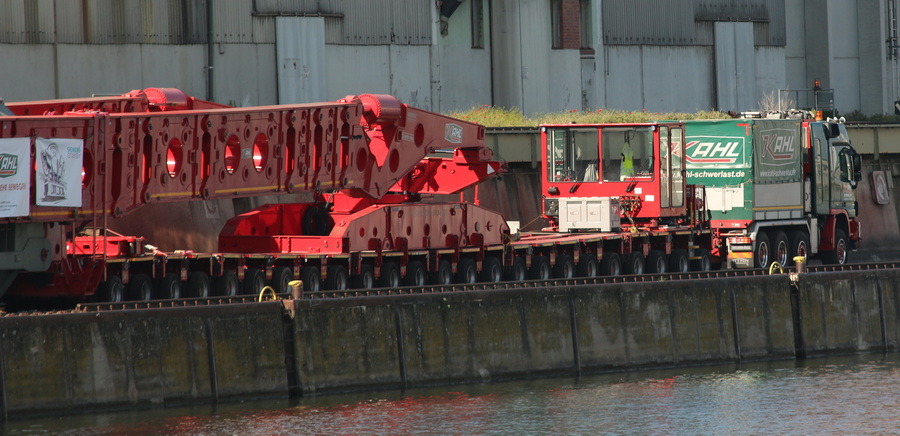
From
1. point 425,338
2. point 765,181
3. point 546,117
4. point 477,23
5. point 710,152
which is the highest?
point 477,23

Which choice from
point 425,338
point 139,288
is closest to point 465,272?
point 425,338

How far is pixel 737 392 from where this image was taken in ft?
69.5

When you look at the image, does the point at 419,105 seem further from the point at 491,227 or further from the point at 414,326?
the point at 414,326

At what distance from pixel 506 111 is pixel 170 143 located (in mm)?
21772

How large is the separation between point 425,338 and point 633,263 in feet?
32.8

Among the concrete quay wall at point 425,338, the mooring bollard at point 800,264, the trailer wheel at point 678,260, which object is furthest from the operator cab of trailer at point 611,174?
the concrete quay wall at point 425,338

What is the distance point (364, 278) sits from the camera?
24.6 meters

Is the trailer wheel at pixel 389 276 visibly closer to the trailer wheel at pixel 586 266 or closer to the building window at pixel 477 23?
the trailer wheel at pixel 586 266

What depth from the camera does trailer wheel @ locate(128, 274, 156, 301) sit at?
70.8 ft

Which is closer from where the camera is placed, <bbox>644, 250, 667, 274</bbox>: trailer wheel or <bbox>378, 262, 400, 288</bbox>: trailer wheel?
<bbox>378, 262, 400, 288</bbox>: trailer wheel

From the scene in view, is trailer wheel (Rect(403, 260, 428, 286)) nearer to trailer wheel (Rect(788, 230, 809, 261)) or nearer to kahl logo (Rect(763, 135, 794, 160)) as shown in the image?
kahl logo (Rect(763, 135, 794, 160))

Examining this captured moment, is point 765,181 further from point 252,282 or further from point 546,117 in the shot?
point 252,282

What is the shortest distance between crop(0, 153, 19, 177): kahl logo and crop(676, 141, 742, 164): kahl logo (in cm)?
1527

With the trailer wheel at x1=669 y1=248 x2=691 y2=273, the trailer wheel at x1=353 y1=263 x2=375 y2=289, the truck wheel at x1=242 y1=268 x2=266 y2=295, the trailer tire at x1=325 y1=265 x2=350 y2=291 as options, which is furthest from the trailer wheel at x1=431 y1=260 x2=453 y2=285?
the trailer wheel at x1=669 y1=248 x2=691 y2=273
